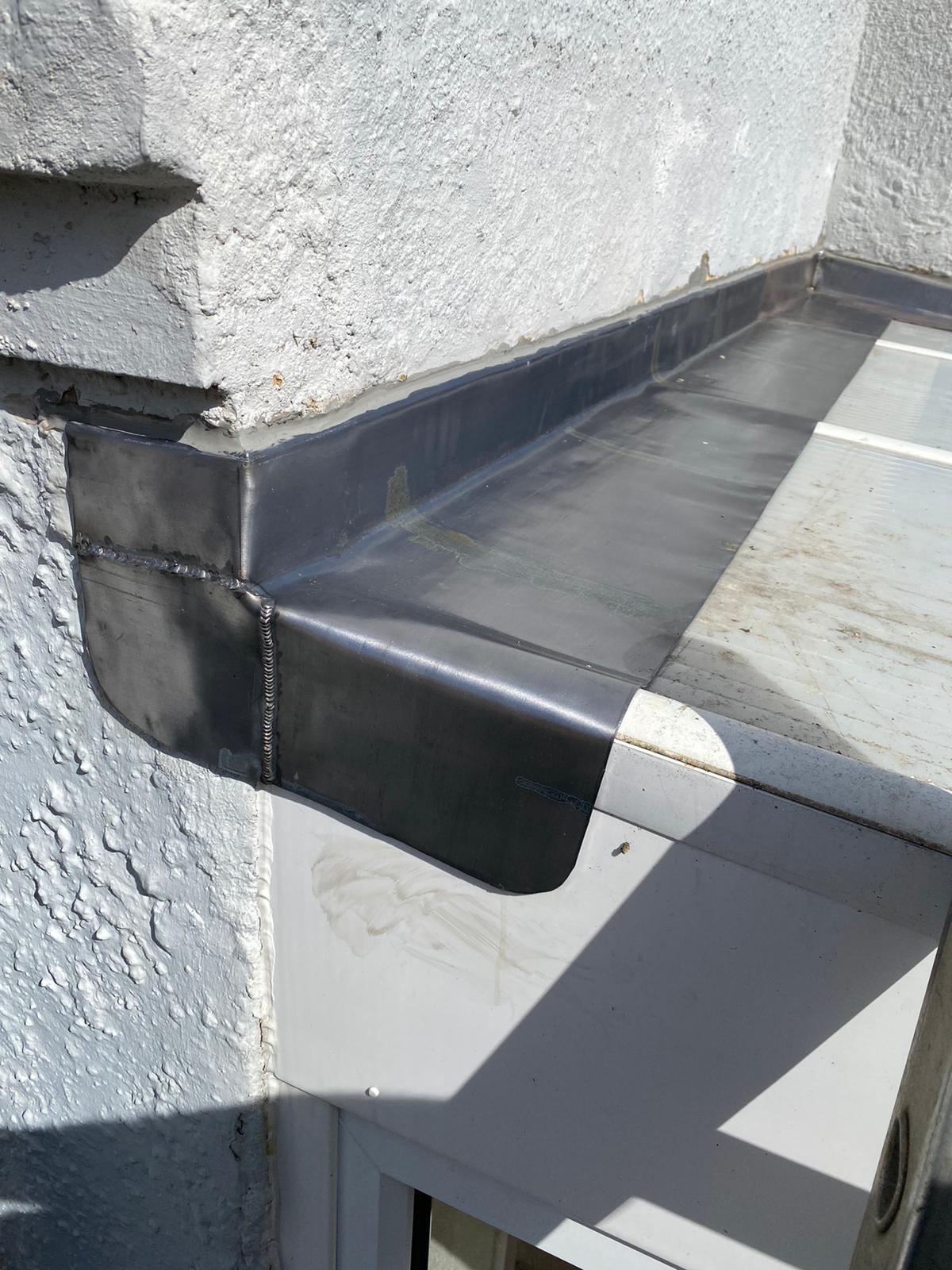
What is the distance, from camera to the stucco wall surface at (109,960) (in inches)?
48.7

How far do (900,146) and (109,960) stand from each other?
A: 5.04 metres

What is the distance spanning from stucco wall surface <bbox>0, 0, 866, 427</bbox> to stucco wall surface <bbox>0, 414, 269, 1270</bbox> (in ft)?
0.91

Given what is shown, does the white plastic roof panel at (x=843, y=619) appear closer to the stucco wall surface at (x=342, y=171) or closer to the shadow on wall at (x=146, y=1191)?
the stucco wall surface at (x=342, y=171)

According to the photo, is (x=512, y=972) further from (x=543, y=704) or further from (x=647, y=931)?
(x=543, y=704)

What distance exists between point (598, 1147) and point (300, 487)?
888mm

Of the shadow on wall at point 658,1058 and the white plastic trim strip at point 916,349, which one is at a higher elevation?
the white plastic trim strip at point 916,349

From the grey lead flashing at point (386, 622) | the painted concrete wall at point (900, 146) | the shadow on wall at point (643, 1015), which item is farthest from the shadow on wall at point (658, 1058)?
the painted concrete wall at point (900, 146)

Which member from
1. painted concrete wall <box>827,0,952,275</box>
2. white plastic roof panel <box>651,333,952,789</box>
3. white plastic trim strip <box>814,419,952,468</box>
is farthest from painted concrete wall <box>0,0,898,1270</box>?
painted concrete wall <box>827,0,952,275</box>

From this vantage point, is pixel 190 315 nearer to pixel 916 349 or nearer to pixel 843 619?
pixel 843 619

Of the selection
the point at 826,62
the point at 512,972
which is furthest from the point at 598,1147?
the point at 826,62

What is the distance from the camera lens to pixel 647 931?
3.46 ft

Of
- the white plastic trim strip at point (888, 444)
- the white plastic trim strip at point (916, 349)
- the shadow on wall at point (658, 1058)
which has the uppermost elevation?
the white plastic trim strip at point (916, 349)

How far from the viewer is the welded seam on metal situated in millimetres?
1086

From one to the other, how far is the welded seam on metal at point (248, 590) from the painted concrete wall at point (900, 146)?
478 cm
